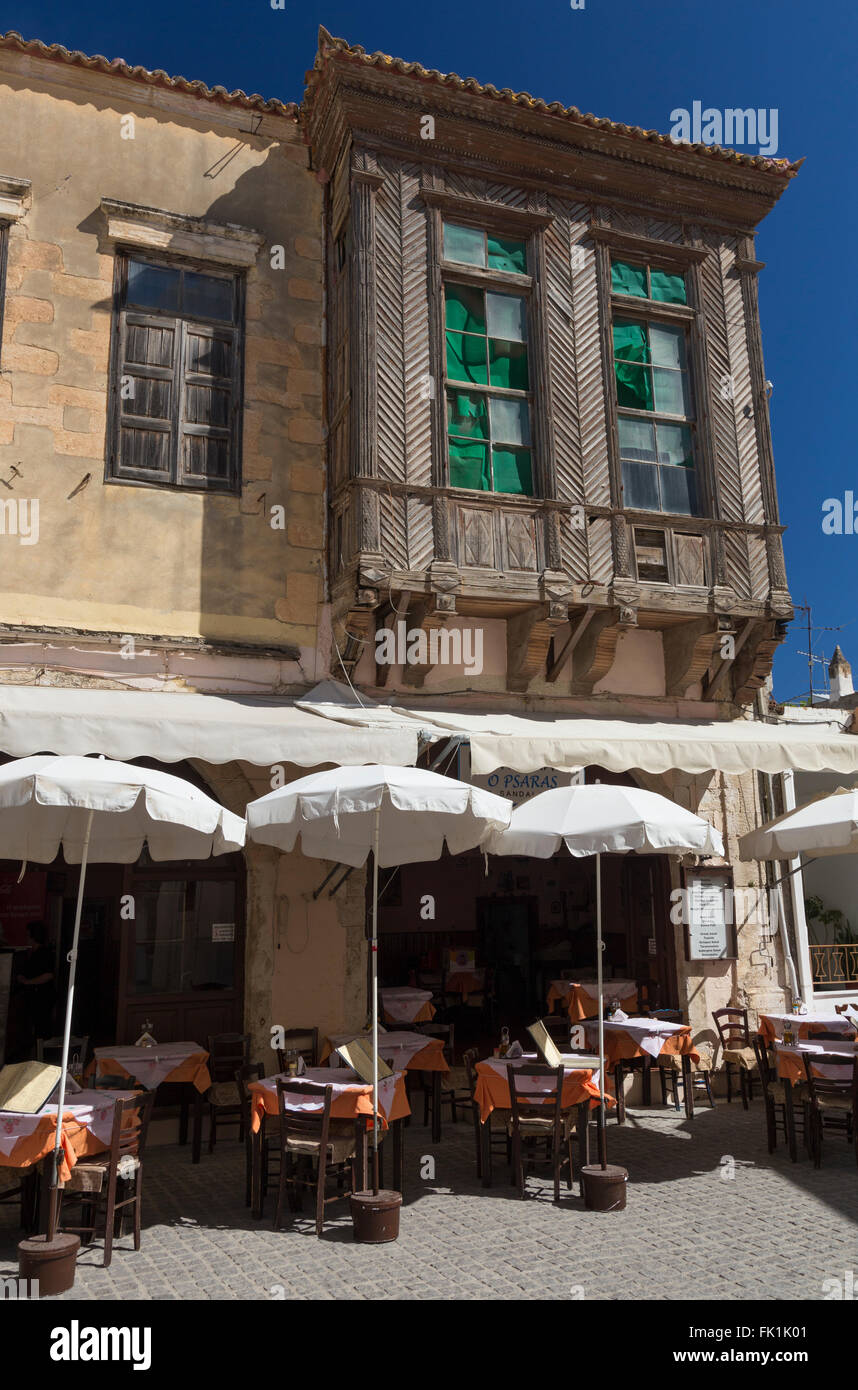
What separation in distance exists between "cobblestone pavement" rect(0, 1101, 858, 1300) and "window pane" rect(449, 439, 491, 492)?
249 inches

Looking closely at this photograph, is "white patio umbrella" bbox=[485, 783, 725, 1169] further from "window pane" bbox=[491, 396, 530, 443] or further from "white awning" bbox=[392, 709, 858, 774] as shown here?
"window pane" bbox=[491, 396, 530, 443]

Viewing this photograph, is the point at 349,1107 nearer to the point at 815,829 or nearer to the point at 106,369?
the point at 815,829

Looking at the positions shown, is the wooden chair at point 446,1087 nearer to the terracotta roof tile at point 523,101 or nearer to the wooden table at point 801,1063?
the wooden table at point 801,1063

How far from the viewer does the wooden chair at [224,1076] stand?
335 inches

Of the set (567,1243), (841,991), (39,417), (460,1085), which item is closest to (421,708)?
(460,1085)

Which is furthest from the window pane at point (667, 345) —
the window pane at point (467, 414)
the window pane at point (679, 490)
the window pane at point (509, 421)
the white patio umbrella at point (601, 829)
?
the white patio umbrella at point (601, 829)

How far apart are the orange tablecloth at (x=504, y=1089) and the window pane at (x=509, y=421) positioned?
20.8 feet

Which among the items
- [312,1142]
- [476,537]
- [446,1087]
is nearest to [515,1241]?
[312,1142]

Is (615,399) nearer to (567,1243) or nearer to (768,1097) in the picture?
(768,1097)

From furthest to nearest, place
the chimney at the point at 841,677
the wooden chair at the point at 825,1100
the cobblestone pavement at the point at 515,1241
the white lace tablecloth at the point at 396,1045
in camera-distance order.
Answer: the chimney at the point at 841,677, the white lace tablecloth at the point at 396,1045, the wooden chair at the point at 825,1100, the cobblestone pavement at the point at 515,1241

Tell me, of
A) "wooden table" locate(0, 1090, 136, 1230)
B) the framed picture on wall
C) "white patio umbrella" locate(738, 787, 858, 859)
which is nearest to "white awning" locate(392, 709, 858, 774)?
"white patio umbrella" locate(738, 787, 858, 859)

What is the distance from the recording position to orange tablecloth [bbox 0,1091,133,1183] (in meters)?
5.76

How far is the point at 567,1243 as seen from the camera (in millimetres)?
5914

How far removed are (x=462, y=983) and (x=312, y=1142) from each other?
781 centimetres
